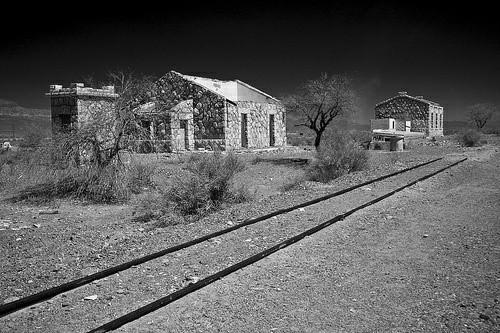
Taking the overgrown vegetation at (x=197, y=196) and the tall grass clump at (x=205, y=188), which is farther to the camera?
the tall grass clump at (x=205, y=188)

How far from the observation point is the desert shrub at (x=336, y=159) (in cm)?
1664

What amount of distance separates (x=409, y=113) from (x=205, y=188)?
142ft

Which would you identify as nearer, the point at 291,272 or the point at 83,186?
the point at 291,272

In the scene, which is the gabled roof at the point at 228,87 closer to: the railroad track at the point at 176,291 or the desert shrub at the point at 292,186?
the desert shrub at the point at 292,186

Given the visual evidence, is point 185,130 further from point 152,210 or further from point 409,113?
point 409,113

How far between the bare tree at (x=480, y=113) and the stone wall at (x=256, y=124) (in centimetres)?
4751

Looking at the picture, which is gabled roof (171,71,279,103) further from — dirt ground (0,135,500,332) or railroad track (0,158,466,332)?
railroad track (0,158,466,332)

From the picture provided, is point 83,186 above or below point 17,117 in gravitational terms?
below

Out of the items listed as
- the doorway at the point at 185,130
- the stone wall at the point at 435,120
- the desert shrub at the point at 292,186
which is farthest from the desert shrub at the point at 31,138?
the stone wall at the point at 435,120

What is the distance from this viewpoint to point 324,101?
24.0m

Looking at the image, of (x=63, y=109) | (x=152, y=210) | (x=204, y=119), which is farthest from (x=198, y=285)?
(x=204, y=119)

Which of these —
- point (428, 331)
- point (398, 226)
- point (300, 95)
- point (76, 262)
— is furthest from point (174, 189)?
point (300, 95)

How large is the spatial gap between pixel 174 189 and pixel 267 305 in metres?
5.98

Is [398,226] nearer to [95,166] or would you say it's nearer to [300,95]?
[95,166]
